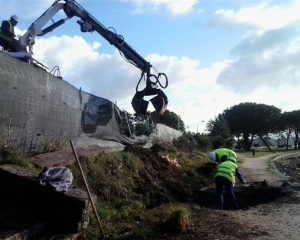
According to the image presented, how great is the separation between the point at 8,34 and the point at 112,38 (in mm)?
4166

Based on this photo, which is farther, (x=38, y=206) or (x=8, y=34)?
(x=8, y=34)

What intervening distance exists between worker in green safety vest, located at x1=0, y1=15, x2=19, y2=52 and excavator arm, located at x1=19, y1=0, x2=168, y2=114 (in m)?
0.89

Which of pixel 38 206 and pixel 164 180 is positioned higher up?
pixel 164 180

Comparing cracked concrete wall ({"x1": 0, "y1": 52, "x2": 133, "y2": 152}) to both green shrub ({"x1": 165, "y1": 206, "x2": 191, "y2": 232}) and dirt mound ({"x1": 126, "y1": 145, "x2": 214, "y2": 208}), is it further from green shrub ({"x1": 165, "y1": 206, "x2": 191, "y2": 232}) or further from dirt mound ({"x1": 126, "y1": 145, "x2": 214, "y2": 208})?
green shrub ({"x1": 165, "y1": 206, "x2": 191, "y2": 232})

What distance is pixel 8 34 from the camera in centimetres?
1391

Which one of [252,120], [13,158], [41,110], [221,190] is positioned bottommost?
[221,190]

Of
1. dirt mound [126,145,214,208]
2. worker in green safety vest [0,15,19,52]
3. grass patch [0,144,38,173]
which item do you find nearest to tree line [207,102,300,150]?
dirt mound [126,145,214,208]

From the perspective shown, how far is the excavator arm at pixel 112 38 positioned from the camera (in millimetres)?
15797

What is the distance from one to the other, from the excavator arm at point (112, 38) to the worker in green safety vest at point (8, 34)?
89 cm

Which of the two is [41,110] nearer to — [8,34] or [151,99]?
[8,34]

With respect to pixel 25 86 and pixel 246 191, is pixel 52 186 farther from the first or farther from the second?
pixel 246 191

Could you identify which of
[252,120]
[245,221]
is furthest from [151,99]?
[252,120]

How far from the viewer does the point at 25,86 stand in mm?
9750

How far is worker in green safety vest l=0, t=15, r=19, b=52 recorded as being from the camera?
13.6 metres
